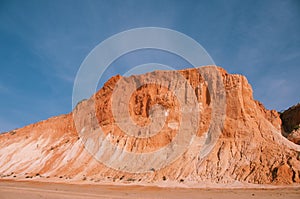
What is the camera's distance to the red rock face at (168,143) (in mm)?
27312

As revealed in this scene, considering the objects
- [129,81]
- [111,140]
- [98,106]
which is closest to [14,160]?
[98,106]

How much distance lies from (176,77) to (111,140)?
45.5 ft

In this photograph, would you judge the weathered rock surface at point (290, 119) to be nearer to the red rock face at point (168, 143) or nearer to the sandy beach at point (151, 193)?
the red rock face at point (168, 143)

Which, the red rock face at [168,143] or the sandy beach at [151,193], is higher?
the red rock face at [168,143]

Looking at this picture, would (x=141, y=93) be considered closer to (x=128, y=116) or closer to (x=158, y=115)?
(x=128, y=116)

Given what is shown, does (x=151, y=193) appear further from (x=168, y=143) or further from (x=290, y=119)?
(x=290, y=119)

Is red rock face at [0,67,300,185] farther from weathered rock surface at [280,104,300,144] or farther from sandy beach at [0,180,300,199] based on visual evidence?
sandy beach at [0,180,300,199]

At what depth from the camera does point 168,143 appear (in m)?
35.2

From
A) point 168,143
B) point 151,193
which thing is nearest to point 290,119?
point 168,143

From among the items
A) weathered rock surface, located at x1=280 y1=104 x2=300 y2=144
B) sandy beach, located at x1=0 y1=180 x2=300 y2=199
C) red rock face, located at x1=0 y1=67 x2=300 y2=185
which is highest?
weathered rock surface, located at x1=280 y1=104 x2=300 y2=144

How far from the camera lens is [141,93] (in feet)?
149

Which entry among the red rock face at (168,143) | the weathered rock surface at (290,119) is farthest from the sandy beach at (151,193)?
the weathered rock surface at (290,119)

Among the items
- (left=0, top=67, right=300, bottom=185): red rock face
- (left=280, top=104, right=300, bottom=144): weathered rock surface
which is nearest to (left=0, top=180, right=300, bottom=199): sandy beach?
(left=0, top=67, right=300, bottom=185): red rock face

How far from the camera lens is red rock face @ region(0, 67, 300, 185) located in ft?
89.6
